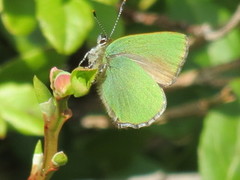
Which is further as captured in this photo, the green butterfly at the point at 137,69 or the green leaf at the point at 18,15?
the green leaf at the point at 18,15

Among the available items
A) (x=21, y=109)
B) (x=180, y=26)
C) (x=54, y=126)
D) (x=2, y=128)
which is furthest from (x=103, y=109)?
(x=54, y=126)

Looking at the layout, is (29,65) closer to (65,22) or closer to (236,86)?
(65,22)

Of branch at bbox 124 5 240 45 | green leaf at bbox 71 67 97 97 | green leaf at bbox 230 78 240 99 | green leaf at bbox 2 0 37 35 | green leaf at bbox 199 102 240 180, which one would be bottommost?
green leaf at bbox 199 102 240 180

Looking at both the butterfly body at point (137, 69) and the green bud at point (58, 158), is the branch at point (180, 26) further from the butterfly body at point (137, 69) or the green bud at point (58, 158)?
the green bud at point (58, 158)

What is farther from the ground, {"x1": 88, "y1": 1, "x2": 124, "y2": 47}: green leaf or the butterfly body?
{"x1": 88, "y1": 1, "x2": 124, "y2": 47}: green leaf

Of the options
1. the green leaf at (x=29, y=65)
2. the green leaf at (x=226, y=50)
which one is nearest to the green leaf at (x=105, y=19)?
the green leaf at (x=29, y=65)

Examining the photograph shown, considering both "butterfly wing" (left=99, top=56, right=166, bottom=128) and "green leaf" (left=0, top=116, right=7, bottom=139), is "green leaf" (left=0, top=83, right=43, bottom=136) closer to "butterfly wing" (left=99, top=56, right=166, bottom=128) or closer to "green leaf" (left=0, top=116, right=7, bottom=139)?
"green leaf" (left=0, top=116, right=7, bottom=139)

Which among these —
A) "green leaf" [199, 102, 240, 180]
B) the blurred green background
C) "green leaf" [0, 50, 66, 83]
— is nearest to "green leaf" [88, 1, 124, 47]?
the blurred green background

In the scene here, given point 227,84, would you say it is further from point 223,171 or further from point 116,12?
point 116,12
